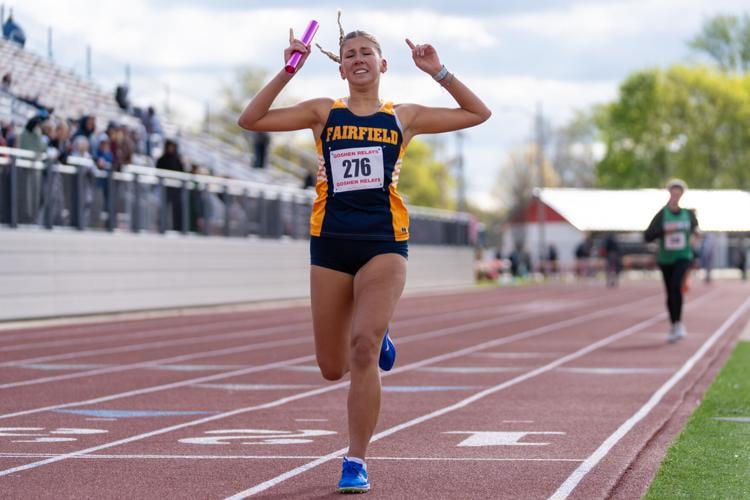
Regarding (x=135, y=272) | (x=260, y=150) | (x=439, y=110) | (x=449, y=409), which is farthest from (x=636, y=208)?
(x=439, y=110)

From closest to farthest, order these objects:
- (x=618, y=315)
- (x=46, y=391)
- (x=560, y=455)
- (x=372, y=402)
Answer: (x=372, y=402) → (x=560, y=455) → (x=46, y=391) → (x=618, y=315)

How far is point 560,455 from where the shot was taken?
9.57m

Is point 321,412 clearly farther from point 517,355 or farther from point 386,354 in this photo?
point 517,355

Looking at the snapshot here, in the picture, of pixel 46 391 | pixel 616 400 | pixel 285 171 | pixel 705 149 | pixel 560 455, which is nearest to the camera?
pixel 560 455

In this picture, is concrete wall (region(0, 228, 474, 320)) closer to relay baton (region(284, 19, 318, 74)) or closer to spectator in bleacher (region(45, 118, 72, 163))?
spectator in bleacher (region(45, 118, 72, 163))

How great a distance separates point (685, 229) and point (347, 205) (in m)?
13.5

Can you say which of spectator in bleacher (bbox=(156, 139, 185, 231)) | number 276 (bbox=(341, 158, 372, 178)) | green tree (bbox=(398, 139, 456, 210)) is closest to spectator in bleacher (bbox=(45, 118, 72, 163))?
spectator in bleacher (bbox=(156, 139, 185, 231))

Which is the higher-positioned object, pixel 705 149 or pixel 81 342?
pixel 705 149

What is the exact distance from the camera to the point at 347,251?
812 cm

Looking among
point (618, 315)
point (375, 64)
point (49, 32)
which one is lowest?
point (618, 315)

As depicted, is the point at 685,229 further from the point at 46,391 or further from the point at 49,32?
the point at 49,32

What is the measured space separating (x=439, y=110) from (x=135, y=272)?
76.0ft

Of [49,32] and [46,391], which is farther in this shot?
[49,32]

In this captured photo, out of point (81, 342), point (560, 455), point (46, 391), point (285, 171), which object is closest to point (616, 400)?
point (560, 455)
